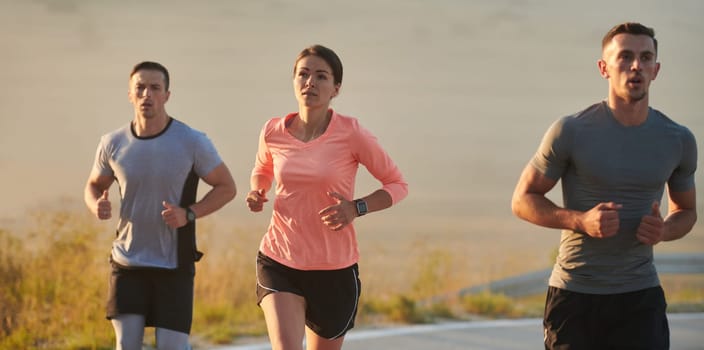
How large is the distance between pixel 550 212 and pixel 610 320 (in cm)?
59

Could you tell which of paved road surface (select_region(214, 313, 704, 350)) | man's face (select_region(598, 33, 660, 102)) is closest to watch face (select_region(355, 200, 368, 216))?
man's face (select_region(598, 33, 660, 102))

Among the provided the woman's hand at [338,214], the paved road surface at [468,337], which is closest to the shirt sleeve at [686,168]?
the woman's hand at [338,214]

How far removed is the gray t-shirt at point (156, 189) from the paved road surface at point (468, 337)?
2556 millimetres

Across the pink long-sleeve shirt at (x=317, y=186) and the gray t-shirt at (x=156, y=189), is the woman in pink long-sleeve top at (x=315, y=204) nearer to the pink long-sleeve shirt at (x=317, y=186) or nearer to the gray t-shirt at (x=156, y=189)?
the pink long-sleeve shirt at (x=317, y=186)

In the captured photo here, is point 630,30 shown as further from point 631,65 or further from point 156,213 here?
point 156,213

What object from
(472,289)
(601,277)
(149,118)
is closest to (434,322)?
(472,289)

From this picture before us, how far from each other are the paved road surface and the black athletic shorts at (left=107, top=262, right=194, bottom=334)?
2465mm

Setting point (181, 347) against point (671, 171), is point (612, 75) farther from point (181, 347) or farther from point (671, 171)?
point (181, 347)

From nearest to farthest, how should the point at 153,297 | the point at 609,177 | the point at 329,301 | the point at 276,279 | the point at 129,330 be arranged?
1. the point at 609,177
2. the point at 276,279
3. the point at 329,301
4. the point at 129,330
5. the point at 153,297

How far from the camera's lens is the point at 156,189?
20.2 feet

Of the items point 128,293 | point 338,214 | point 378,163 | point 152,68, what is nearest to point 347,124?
point 378,163

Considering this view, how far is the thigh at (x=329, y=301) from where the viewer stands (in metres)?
5.51

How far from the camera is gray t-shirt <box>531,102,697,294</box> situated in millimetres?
4801

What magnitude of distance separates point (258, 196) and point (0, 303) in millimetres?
3830
